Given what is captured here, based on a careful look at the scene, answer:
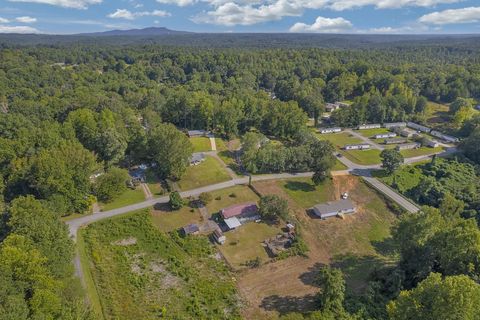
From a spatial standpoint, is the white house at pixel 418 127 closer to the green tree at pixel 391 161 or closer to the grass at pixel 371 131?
the grass at pixel 371 131

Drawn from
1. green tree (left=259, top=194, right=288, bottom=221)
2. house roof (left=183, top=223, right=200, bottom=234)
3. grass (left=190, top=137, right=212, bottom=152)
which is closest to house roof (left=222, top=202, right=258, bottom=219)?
green tree (left=259, top=194, right=288, bottom=221)

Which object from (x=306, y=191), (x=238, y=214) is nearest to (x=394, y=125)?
(x=306, y=191)

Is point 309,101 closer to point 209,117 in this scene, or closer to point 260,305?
point 209,117

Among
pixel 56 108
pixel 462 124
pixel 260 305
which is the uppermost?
pixel 56 108

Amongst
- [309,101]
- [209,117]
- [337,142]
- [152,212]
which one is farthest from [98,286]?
[309,101]

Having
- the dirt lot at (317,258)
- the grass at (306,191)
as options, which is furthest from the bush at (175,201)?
the grass at (306,191)

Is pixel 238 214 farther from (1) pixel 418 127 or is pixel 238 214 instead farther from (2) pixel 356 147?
(1) pixel 418 127
